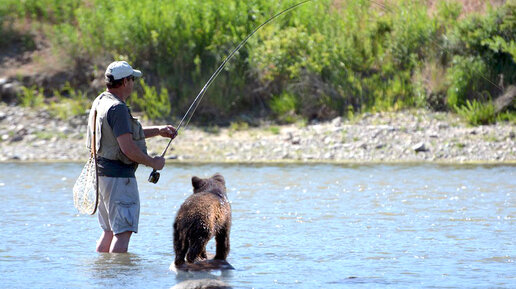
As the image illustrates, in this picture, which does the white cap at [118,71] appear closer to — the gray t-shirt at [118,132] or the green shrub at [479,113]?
the gray t-shirt at [118,132]

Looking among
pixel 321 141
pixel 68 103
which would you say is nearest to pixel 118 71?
pixel 321 141

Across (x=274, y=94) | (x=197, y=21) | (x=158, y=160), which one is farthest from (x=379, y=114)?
(x=158, y=160)

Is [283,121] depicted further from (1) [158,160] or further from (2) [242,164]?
(1) [158,160]

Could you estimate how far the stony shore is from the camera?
586 inches

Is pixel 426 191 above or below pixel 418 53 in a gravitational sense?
below

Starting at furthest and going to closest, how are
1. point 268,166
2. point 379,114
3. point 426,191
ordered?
1. point 379,114
2. point 268,166
3. point 426,191

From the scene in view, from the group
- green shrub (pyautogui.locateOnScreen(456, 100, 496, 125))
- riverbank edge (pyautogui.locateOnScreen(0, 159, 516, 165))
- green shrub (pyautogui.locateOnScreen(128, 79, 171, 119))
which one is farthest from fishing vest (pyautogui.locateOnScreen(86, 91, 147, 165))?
green shrub (pyautogui.locateOnScreen(128, 79, 171, 119))

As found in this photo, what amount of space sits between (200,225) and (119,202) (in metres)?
0.75

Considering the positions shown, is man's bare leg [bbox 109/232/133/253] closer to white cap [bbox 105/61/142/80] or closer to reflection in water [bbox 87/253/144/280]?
reflection in water [bbox 87/253/144/280]

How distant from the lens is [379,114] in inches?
644

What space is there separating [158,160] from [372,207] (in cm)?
423

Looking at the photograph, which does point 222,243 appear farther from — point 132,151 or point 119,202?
point 132,151

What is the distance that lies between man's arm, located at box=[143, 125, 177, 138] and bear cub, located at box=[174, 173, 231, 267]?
19.3 inches

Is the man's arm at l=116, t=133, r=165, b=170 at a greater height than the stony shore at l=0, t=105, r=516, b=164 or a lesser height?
greater
